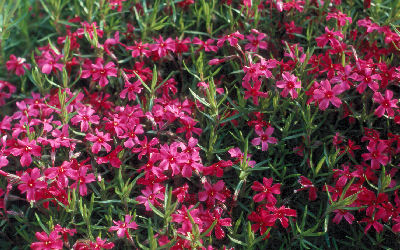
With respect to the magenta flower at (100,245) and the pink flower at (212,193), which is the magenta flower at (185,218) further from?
the magenta flower at (100,245)

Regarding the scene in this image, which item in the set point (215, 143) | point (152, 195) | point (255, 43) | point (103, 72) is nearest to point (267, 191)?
point (215, 143)

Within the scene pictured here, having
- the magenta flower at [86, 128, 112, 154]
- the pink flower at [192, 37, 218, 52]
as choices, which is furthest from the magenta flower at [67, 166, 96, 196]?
the pink flower at [192, 37, 218, 52]

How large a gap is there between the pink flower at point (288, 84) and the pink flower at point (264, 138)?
197 millimetres

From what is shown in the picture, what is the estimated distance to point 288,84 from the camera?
7.20 feet

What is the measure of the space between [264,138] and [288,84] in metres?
0.30

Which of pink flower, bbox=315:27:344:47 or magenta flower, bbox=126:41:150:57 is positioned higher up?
pink flower, bbox=315:27:344:47

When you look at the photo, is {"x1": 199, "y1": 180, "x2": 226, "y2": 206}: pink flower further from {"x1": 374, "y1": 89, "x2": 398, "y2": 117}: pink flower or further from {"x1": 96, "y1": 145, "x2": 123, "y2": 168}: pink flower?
{"x1": 374, "y1": 89, "x2": 398, "y2": 117}: pink flower

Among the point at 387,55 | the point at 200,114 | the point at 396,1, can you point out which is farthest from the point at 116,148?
the point at 396,1

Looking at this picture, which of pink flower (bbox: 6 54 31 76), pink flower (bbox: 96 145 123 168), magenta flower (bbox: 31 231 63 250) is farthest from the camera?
pink flower (bbox: 6 54 31 76)

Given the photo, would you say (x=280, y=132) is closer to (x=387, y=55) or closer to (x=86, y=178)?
(x=387, y=55)

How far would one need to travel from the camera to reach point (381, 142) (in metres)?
2.14

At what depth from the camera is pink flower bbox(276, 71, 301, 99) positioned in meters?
2.17

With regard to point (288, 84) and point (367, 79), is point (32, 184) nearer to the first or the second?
point (288, 84)

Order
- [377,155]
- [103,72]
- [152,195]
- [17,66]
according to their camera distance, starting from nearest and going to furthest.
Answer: [152,195] < [377,155] < [103,72] < [17,66]
